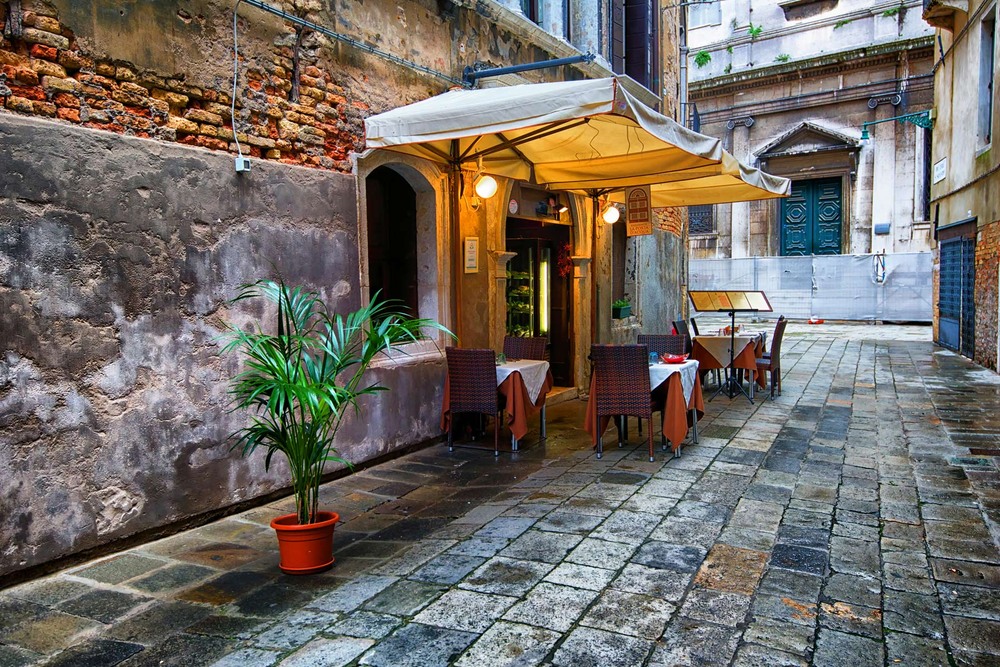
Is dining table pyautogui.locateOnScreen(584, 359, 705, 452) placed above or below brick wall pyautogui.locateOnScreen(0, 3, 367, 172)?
below

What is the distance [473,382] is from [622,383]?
1.29m

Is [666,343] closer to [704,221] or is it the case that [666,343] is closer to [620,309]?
[620,309]

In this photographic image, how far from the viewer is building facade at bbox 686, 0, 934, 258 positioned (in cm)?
2122

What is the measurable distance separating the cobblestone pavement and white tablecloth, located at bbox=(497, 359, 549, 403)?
2.24 ft

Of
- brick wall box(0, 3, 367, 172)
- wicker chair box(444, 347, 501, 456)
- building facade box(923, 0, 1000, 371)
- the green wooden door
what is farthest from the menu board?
the green wooden door

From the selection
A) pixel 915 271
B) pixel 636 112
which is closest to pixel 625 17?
pixel 636 112

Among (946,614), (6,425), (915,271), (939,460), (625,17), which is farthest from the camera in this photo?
(915,271)

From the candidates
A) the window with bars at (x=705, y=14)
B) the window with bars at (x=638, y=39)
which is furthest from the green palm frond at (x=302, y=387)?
the window with bars at (x=705, y=14)

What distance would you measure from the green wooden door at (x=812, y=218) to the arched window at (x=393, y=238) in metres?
19.5

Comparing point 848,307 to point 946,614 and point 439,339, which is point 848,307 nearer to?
point 439,339

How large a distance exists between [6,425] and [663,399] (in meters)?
4.88

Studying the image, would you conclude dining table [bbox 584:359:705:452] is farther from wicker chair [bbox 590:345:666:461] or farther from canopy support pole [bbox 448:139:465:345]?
canopy support pole [bbox 448:139:465:345]

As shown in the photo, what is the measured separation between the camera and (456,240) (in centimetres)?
698

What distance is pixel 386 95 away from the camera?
20.3 feet
